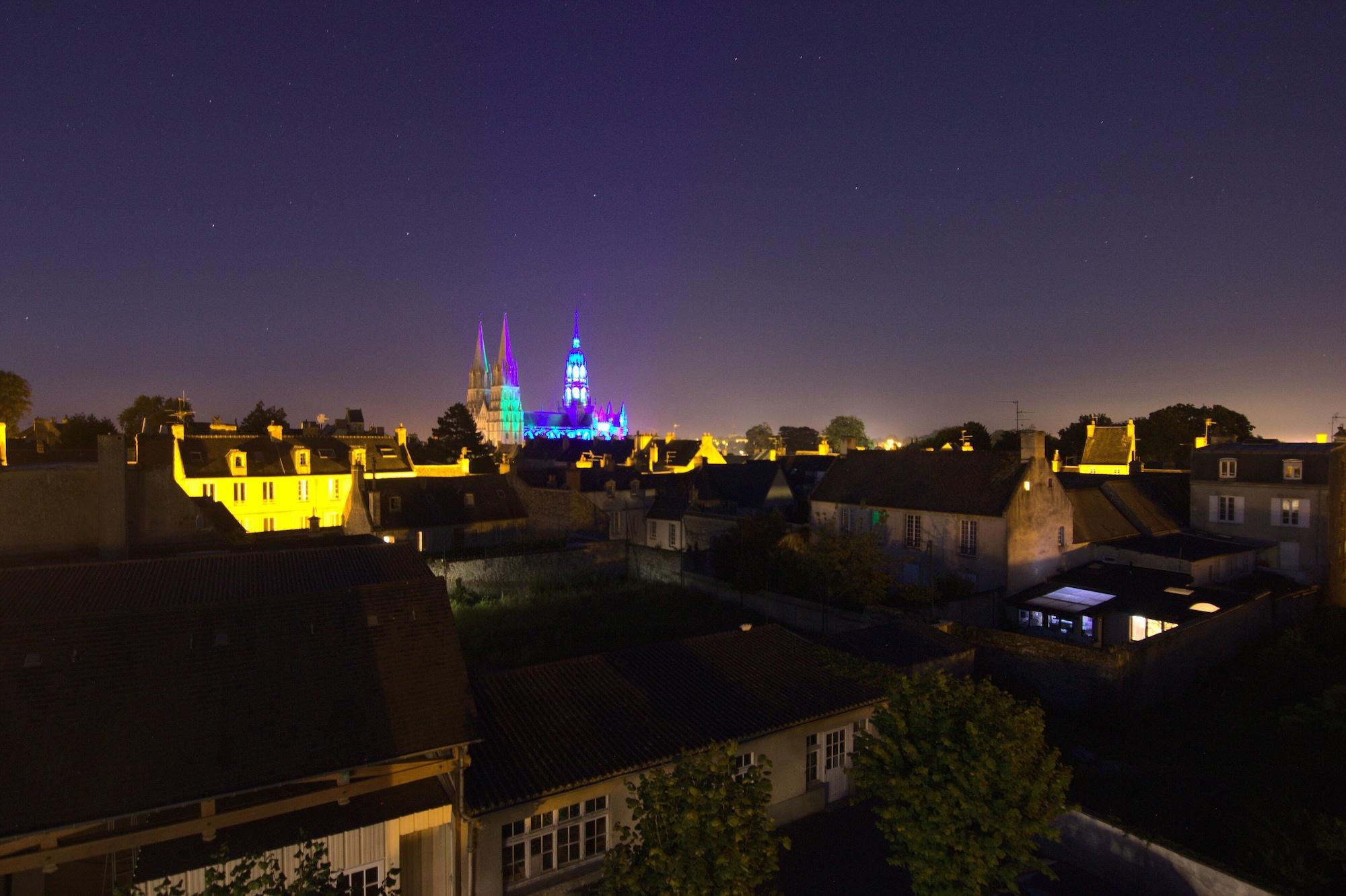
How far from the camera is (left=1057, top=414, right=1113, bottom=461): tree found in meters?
84.3

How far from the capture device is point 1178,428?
8400 centimetres

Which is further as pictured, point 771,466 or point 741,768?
point 771,466

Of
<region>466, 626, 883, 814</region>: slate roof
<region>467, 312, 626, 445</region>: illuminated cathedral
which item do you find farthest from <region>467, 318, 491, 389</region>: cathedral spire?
<region>466, 626, 883, 814</region>: slate roof

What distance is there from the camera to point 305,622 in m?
13.2

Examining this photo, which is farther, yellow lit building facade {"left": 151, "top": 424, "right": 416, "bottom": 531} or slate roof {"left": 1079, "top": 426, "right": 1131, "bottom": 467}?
slate roof {"left": 1079, "top": 426, "right": 1131, "bottom": 467}

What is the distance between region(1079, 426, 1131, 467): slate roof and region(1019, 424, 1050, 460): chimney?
36.2m

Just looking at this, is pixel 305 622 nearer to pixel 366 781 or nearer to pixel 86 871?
pixel 366 781

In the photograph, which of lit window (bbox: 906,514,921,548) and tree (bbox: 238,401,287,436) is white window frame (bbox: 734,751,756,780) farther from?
tree (bbox: 238,401,287,436)

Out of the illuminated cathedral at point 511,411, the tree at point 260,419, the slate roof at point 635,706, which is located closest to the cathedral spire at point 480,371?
the illuminated cathedral at point 511,411

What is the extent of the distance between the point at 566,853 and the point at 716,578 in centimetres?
2416

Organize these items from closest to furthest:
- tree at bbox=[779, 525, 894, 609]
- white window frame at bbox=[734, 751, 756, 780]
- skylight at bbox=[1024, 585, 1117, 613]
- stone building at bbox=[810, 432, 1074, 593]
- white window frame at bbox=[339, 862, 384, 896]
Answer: white window frame at bbox=[339, 862, 384, 896]
white window frame at bbox=[734, 751, 756, 780]
skylight at bbox=[1024, 585, 1117, 613]
tree at bbox=[779, 525, 894, 609]
stone building at bbox=[810, 432, 1074, 593]

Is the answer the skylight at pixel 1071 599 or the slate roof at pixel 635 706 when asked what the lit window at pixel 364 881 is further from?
the skylight at pixel 1071 599

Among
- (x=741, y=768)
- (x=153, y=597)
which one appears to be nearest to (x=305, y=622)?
(x=153, y=597)

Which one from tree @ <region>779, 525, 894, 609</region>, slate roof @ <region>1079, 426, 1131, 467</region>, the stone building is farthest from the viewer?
slate roof @ <region>1079, 426, 1131, 467</region>
